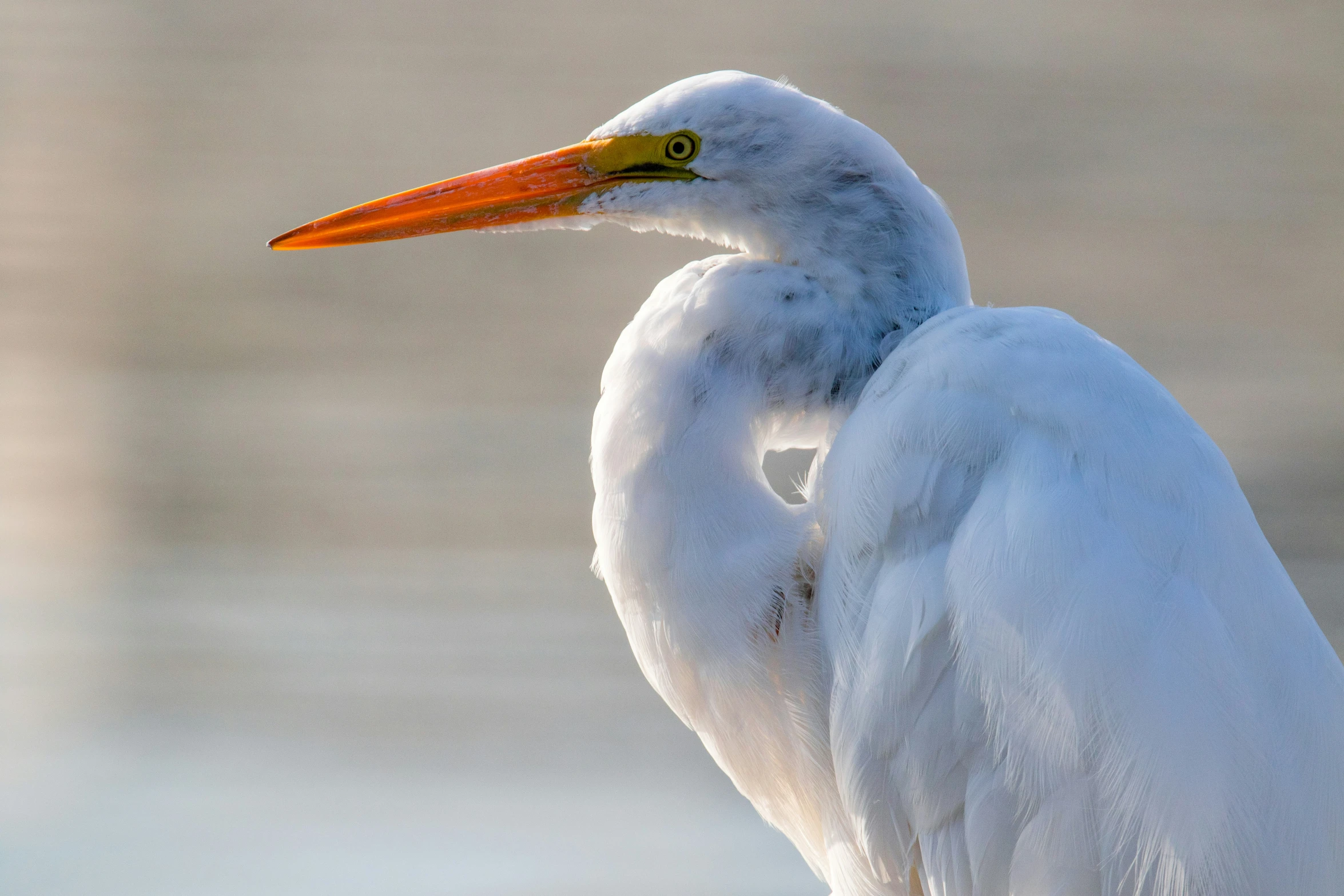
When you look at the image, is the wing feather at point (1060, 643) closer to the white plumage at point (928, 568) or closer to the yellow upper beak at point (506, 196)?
the white plumage at point (928, 568)

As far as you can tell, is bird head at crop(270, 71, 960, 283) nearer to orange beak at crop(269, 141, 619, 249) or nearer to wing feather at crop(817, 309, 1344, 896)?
orange beak at crop(269, 141, 619, 249)

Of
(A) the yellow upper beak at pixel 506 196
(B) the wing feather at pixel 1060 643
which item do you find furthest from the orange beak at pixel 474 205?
(B) the wing feather at pixel 1060 643

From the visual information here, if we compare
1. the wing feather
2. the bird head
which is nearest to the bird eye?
the bird head

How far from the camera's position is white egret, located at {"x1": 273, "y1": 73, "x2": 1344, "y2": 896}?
81 cm

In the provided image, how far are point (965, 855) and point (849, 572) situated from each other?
214 millimetres

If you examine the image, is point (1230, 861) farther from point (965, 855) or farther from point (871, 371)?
point (871, 371)

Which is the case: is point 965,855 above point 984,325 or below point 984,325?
below

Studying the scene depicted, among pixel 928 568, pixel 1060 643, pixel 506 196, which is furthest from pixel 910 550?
pixel 506 196

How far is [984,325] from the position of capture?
947mm

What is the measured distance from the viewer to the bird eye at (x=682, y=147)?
3.24ft

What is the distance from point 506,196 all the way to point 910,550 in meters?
0.44

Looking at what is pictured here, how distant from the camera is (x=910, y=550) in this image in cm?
91

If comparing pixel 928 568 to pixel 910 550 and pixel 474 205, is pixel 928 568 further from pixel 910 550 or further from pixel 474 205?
pixel 474 205

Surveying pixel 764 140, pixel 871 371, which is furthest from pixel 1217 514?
pixel 764 140
